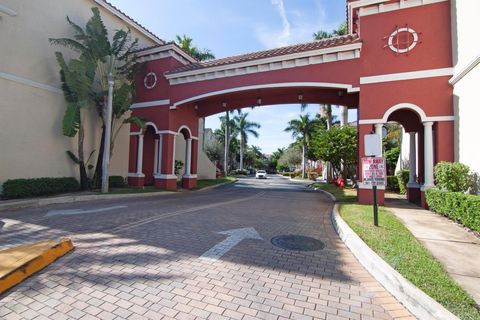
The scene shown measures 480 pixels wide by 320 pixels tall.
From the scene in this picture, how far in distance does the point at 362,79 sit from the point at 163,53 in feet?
39.0

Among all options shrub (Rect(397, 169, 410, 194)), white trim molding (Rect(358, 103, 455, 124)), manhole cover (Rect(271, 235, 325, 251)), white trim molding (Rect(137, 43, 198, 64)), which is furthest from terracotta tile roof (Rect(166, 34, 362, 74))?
manhole cover (Rect(271, 235, 325, 251))

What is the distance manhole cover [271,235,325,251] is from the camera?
555 cm

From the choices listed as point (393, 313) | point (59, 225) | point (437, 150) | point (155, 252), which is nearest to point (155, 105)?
point (59, 225)

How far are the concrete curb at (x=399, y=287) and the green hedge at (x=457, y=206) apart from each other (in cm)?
329

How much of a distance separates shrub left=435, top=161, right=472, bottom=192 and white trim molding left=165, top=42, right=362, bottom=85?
607cm

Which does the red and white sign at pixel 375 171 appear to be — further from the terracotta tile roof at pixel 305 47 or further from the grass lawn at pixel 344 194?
the terracotta tile roof at pixel 305 47

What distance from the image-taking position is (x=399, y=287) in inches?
139

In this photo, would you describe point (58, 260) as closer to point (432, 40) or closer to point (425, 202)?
point (425, 202)

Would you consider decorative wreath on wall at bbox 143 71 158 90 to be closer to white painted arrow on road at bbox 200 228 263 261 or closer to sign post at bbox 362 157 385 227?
white painted arrow on road at bbox 200 228 263 261

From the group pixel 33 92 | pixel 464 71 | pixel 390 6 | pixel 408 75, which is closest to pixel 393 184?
pixel 408 75

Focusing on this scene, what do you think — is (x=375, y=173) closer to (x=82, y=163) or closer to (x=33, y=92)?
(x=82, y=163)

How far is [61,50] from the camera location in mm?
14078

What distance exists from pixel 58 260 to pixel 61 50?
45.3 ft

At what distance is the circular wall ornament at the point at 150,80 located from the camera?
17422 millimetres
